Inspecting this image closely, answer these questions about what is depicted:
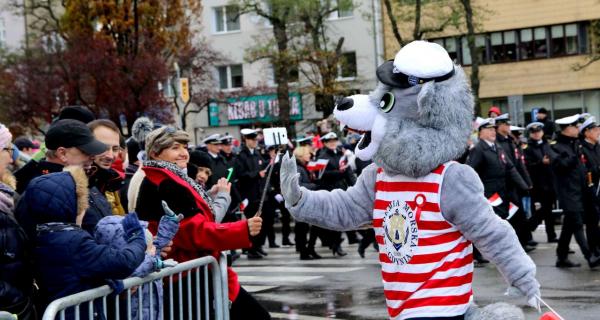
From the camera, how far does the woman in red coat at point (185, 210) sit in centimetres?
571

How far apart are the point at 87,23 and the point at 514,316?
36.6 metres

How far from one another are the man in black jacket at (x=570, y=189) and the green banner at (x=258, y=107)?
31185mm

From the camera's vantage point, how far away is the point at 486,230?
4.50m

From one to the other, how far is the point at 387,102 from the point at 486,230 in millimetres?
814

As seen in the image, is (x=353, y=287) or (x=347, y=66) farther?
(x=347, y=66)

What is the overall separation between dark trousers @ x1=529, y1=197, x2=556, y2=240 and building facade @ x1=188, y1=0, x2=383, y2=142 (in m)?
23.9

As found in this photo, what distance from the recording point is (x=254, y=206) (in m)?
16.2

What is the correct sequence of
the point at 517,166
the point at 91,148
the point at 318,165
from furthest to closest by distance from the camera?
the point at 318,165
the point at 517,166
the point at 91,148

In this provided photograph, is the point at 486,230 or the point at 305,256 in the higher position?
the point at 486,230

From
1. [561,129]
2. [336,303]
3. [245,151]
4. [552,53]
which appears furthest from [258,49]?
[336,303]

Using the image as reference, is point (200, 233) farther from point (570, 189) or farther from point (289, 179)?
point (570, 189)

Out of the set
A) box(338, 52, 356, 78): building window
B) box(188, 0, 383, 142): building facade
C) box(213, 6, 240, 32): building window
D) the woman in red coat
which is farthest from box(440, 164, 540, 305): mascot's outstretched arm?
box(213, 6, 240, 32): building window

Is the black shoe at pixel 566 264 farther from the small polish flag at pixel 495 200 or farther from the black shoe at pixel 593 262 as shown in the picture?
the small polish flag at pixel 495 200

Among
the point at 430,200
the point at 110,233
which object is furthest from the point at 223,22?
the point at 430,200
